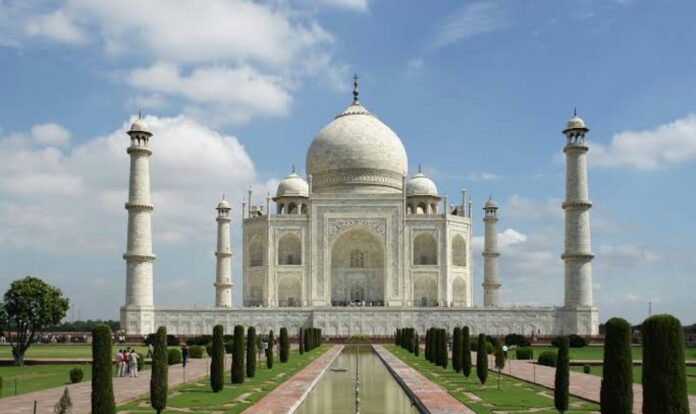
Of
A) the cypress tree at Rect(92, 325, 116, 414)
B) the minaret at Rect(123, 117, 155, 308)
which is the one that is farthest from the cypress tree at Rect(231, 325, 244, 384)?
the minaret at Rect(123, 117, 155, 308)

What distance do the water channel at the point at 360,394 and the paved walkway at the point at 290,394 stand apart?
12 centimetres

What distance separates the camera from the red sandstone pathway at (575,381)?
1310 cm

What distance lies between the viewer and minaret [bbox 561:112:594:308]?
106ft

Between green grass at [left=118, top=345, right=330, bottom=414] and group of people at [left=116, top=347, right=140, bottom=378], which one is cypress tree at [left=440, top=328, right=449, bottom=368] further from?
group of people at [left=116, top=347, right=140, bottom=378]

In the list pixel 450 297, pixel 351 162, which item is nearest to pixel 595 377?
pixel 450 297

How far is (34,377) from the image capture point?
17062 millimetres

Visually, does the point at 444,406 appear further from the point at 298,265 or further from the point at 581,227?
the point at 298,265

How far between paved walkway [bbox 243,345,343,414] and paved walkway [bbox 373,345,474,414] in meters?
1.66

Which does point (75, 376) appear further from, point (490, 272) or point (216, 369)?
point (490, 272)

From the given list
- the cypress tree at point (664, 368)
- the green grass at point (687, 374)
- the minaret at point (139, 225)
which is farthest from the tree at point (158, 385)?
the minaret at point (139, 225)

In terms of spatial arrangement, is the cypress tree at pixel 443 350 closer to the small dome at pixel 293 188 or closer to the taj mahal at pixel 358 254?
the taj mahal at pixel 358 254

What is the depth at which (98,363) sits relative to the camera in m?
9.99

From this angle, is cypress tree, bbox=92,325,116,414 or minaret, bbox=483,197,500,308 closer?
cypress tree, bbox=92,325,116,414

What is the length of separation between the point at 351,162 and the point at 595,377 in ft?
80.3
